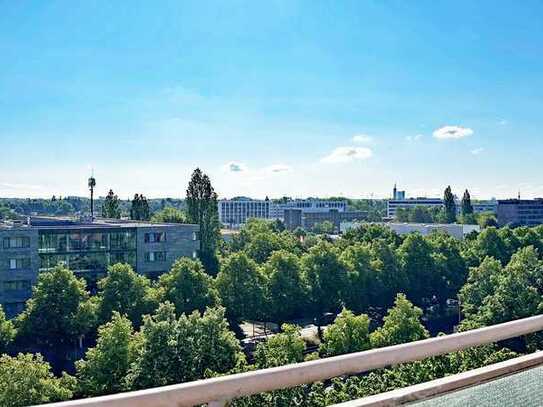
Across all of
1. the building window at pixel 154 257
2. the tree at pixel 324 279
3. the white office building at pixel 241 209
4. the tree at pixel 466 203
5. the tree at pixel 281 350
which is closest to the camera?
the tree at pixel 281 350

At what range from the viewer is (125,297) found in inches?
1255

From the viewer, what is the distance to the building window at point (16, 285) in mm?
37375

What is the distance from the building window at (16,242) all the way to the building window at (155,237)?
885 centimetres

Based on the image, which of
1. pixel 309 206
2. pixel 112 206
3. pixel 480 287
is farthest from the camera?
pixel 309 206

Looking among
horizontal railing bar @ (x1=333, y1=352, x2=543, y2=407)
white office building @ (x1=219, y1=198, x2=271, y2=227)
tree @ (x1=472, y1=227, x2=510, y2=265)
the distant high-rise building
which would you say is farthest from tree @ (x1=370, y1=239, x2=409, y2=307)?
white office building @ (x1=219, y1=198, x2=271, y2=227)

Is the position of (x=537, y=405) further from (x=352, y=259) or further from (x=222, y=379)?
(x=352, y=259)

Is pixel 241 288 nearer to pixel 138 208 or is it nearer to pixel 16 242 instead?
pixel 16 242

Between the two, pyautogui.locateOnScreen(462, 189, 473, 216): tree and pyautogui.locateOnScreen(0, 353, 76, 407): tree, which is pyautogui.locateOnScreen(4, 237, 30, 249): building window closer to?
pyautogui.locateOnScreen(0, 353, 76, 407): tree

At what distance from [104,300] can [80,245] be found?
1081 cm

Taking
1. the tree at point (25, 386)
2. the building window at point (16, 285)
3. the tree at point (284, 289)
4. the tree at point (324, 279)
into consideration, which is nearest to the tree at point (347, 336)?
the tree at point (25, 386)

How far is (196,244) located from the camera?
4666 cm

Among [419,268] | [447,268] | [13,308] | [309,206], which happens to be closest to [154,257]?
[13,308]

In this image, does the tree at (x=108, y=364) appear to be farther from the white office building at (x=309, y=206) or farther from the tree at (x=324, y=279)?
the white office building at (x=309, y=206)

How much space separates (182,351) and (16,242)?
21.2m
